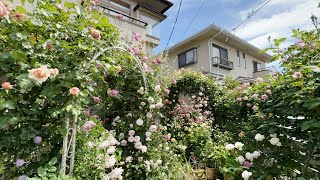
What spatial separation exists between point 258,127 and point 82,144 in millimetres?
Answer: 1765

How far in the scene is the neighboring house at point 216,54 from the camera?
1104cm

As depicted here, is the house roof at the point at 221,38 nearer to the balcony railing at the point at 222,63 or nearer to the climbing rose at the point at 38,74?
the balcony railing at the point at 222,63

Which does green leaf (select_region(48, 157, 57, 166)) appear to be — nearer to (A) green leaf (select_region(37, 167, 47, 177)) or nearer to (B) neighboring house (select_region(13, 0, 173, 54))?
(A) green leaf (select_region(37, 167, 47, 177))

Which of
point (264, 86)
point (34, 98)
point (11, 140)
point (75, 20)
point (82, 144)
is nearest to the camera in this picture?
point (11, 140)

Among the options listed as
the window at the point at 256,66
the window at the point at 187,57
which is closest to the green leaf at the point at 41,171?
the window at the point at 187,57

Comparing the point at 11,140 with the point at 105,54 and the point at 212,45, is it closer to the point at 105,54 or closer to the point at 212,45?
the point at 105,54

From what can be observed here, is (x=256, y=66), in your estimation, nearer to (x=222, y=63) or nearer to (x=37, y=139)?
(x=222, y=63)

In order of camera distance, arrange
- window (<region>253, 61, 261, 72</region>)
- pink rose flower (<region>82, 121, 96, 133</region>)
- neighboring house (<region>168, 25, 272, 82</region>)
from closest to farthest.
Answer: pink rose flower (<region>82, 121, 96, 133</region>) → neighboring house (<region>168, 25, 272, 82</region>) → window (<region>253, 61, 261, 72</region>)

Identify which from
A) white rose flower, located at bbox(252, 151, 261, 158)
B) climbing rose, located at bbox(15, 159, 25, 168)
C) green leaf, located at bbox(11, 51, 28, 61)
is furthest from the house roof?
climbing rose, located at bbox(15, 159, 25, 168)

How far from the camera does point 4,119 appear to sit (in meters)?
1.16

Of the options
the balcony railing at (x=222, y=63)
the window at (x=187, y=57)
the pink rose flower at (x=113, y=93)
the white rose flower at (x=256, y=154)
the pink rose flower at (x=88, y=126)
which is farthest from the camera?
the window at (x=187, y=57)

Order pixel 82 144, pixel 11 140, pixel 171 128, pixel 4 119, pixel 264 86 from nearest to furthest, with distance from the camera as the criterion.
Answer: pixel 4 119, pixel 11 140, pixel 82 144, pixel 264 86, pixel 171 128

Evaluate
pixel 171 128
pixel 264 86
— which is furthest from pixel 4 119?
pixel 171 128

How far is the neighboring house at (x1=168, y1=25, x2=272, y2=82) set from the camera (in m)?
11.0
